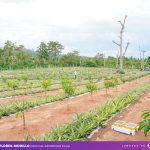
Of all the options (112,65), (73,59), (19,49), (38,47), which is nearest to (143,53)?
(112,65)

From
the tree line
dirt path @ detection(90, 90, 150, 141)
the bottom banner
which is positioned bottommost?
dirt path @ detection(90, 90, 150, 141)

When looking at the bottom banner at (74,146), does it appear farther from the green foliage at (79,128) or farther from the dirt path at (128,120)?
the dirt path at (128,120)

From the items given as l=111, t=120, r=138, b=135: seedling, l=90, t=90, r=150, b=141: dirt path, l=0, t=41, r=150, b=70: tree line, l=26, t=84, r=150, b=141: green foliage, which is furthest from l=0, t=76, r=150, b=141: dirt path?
l=0, t=41, r=150, b=70: tree line

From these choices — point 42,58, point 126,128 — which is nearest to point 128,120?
point 126,128

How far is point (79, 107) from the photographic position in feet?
45.6

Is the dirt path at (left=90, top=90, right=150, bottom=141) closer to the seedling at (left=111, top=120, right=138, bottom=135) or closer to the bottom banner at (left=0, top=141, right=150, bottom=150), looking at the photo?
the seedling at (left=111, top=120, right=138, bottom=135)

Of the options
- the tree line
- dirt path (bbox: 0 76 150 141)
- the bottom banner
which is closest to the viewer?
the bottom banner

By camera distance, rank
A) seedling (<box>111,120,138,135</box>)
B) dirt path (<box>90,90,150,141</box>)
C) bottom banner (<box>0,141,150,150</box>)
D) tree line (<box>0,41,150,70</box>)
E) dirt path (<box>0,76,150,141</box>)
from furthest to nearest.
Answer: tree line (<box>0,41,150,70</box>) < dirt path (<box>0,76,150,141</box>) < seedling (<box>111,120,138,135</box>) < dirt path (<box>90,90,150,141</box>) < bottom banner (<box>0,141,150,150</box>)

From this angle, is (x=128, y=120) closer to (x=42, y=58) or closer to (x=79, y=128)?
(x=79, y=128)

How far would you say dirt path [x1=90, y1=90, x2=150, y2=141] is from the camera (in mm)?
8695

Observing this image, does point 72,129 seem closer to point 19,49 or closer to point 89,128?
point 89,128

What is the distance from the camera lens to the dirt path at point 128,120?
8.70 m

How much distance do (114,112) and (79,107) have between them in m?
2.45

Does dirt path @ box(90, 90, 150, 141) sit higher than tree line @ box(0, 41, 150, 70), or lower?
lower
